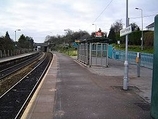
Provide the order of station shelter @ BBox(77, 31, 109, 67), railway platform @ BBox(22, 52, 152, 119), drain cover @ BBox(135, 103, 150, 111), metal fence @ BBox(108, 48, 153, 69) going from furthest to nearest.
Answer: station shelter @ BBox(77, 31, 109, 67), metal fence @ BBox(108, 48, 153, 69), drain cover @ BBox(135, 103, 150, 111), railway platform @ BBox(22, 52, 152, 119)

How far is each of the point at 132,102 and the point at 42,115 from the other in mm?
3464

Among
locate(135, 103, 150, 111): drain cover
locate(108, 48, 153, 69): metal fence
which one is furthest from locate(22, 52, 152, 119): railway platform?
locate(108, 48, 153, 69): metal fence

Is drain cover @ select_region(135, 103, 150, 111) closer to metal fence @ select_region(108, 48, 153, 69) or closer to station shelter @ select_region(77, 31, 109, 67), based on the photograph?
metal fence @ select_region(108, 48, 153, 69)

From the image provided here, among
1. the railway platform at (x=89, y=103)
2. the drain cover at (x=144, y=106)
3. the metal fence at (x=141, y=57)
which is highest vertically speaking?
the metal fence at (x=141, y=57)

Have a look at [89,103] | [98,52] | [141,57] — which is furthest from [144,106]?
[98,52]

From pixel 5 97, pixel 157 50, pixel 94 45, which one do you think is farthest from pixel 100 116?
pixel 94 45

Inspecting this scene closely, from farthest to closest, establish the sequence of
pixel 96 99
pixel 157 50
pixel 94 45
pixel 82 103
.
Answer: pixel 94 45
pixel 96 99
pixel 82 103
pixel 157 50

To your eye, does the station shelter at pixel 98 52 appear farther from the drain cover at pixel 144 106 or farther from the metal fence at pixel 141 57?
the drain cover at pixel 144 106

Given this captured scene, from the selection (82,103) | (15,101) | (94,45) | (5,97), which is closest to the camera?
(82,103)

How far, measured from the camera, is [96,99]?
35.1ft

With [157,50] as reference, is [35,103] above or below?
below

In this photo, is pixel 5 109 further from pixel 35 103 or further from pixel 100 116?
pixel 100 116

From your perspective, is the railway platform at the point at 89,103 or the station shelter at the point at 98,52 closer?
the railway platform at the point at 89,103

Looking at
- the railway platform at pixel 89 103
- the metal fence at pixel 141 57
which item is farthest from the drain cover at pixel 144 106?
the metal fence at pixel 141 57
